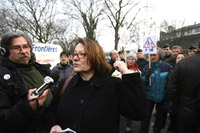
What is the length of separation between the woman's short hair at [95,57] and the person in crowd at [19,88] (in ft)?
1.91

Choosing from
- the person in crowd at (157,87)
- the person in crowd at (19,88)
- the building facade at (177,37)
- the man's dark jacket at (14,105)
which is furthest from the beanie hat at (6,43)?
the building facade at (177,37)

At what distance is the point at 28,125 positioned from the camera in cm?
162

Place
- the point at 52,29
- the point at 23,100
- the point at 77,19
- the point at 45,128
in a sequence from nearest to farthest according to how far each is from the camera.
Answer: the point at 23,100, the point at 45,128, the point at 52,29, the point at 77,19

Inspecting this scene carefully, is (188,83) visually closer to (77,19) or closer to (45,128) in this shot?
(45,128)

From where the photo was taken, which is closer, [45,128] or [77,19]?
[45,128]

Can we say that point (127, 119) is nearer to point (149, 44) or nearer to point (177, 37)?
point (149, 44)

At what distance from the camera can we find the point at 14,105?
1.50m

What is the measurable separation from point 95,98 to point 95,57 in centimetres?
46

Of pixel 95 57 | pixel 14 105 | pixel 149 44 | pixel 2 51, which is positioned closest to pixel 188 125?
pixel 95 57

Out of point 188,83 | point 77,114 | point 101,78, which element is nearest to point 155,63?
point 188,83

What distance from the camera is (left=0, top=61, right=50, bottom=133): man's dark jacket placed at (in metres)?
1.37

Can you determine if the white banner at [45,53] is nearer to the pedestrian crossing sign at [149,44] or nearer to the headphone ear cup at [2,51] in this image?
the pedestrian crossing sign at [149,44]

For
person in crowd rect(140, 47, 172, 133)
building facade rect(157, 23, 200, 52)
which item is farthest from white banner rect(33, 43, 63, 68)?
building facade rect(157, 23, 200, 52)

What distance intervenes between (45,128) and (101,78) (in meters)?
0.86
